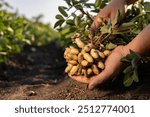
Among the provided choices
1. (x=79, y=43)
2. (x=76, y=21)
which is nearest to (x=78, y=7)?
(x=76, y=21)

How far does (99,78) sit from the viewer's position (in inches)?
101

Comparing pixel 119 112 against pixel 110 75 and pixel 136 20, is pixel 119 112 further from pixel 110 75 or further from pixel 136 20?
pixel 136 20

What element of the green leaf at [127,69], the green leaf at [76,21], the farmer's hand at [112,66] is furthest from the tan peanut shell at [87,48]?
the green leaf at [76,21]

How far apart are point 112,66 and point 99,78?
91mm

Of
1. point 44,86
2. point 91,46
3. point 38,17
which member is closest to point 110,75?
point 91,46

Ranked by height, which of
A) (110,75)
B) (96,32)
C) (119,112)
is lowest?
(119,112)

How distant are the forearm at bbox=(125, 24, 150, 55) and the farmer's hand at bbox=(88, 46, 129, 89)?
46 millimetres

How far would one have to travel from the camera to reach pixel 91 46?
2635 millimetres

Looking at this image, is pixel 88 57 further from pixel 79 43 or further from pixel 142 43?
pixel 142 43

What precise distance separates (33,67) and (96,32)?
2.86 m

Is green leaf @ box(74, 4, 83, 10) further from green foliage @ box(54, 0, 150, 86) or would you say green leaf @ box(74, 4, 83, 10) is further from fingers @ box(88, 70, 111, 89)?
fingers @ box(88, 70, 111, 89)

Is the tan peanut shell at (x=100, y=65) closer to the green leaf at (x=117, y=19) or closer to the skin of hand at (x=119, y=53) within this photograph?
the skin of hand at (x=119, y=53)

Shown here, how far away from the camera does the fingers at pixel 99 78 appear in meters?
2.54

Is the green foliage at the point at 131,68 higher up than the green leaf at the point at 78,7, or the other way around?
the green leaf at the point at 78,7
